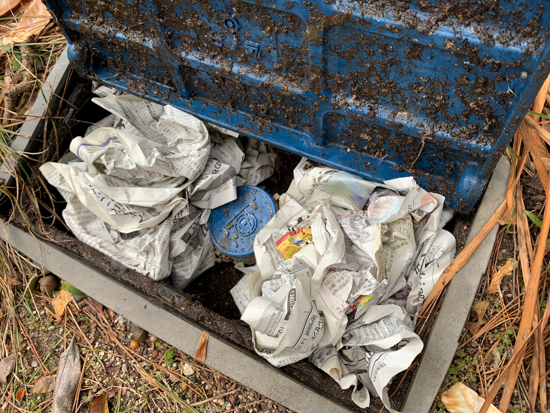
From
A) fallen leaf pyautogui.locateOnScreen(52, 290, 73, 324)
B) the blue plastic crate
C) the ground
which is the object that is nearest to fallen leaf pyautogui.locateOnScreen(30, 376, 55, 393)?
the ground

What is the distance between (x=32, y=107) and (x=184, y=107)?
98 cm

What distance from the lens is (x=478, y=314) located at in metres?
1.72

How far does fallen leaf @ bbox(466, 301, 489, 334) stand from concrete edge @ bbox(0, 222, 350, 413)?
0.62 meters

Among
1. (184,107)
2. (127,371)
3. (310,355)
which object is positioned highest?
(184,107)

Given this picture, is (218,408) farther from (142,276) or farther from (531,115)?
(531,115)

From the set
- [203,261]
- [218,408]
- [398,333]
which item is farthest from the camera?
[203,261]

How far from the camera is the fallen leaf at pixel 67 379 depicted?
2092mm

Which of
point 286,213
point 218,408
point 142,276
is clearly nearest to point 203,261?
point 142,276

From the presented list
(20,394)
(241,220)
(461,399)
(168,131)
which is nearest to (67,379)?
(20,394)

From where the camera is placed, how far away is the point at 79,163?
2.23 metres

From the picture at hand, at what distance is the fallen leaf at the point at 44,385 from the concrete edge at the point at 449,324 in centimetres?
177

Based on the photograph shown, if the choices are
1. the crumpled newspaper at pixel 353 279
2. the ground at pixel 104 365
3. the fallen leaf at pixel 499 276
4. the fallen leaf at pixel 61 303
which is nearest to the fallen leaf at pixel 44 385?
the ground at pixel 104 365

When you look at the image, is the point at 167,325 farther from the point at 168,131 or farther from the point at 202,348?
the point at 168,131

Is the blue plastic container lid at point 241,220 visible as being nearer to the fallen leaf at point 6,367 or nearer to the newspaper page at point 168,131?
the newspaper page at point 168,131
